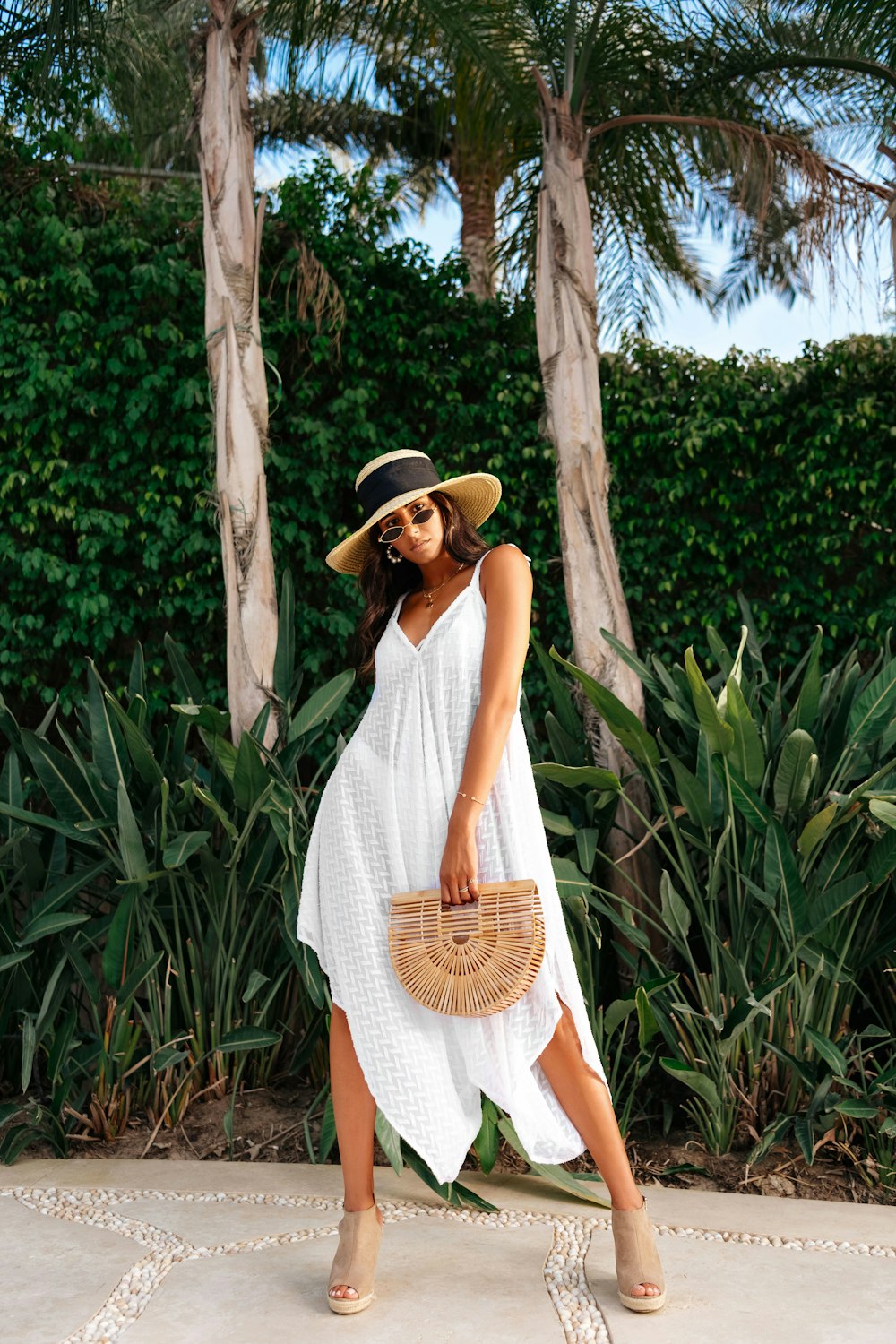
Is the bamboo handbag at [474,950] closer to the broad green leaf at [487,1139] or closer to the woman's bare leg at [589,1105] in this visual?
the woman's bare leg at [589,1105]

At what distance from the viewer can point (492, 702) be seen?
6.35ft

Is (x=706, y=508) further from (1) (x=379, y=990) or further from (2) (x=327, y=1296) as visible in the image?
(2) (x=327, y=1296)

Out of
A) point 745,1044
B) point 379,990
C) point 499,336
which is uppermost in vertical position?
point 499,336

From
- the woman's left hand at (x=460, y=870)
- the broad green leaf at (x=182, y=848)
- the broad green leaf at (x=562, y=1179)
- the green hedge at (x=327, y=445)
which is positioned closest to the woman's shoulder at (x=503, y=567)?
the woman's left hand at (x=460, y=870)

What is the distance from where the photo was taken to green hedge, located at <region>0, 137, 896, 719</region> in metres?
4.36

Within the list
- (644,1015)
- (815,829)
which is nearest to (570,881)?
(644,1015)

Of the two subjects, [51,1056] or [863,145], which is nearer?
[51,1056]


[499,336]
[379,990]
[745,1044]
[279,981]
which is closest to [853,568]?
[499,336]

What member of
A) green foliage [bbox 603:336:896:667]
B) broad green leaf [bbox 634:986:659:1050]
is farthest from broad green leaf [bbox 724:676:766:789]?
green foliage [bbox 603:336:896:667]

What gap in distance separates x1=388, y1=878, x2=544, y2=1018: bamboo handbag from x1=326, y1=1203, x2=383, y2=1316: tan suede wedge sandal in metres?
0.47

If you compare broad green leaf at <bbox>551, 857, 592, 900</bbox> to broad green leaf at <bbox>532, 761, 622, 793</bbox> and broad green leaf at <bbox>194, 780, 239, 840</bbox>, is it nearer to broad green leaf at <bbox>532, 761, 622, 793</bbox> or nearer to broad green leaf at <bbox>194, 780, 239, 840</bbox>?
broad green leaf at <bbox>532, 761, 622, 793</bbox>

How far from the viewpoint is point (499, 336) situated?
479 centimetres

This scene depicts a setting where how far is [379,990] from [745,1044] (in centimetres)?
123

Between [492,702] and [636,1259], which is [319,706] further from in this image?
[636,1259]
